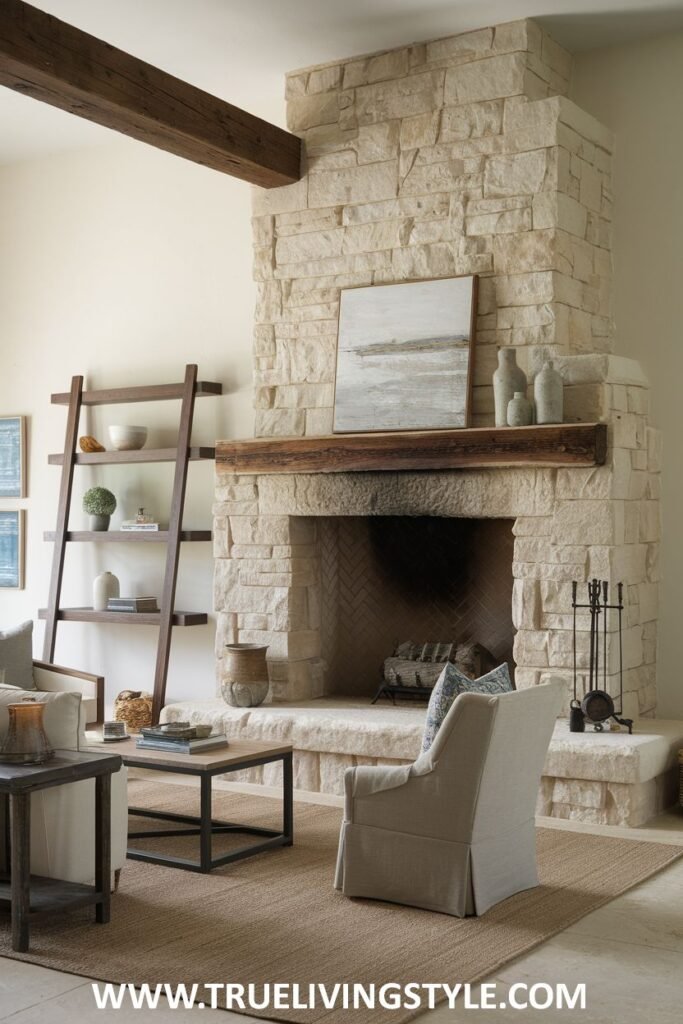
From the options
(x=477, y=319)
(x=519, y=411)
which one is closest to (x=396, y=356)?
(x=477, y=319)

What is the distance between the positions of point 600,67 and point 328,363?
6.85ft

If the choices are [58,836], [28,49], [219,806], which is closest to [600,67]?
[28,49]

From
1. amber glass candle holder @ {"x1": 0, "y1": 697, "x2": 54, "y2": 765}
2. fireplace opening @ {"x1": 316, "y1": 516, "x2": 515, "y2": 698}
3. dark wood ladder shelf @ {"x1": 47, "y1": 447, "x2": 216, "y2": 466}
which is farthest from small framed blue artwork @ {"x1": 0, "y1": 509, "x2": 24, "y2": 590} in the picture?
amber glass candle holder @ {"x1": 0, "y1": 697, "x2": 54, "y2": 765}

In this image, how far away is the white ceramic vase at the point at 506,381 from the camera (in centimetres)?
578

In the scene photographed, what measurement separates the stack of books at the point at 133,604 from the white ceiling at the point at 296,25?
3.03 metres

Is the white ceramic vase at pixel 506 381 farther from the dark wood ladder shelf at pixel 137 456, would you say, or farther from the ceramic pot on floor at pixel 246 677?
the dark wood ladder shelf at pixel 137 456

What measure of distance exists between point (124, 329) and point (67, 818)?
169 inches

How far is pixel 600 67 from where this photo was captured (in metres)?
6.26

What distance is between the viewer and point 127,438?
24.2 ft

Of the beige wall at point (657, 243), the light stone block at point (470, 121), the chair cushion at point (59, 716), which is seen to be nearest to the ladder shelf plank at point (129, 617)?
the beige wall at point (657, 243)

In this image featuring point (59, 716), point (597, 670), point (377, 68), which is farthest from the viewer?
point (377, 68)

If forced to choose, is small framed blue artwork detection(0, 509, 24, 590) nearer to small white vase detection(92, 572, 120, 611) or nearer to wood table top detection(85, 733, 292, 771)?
small white vase detection(92, 572, 120, 611)

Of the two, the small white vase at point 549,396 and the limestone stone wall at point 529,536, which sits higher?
the small white vase at point 549,396

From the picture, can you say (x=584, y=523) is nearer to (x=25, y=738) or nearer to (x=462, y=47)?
(x=462, y=47)
